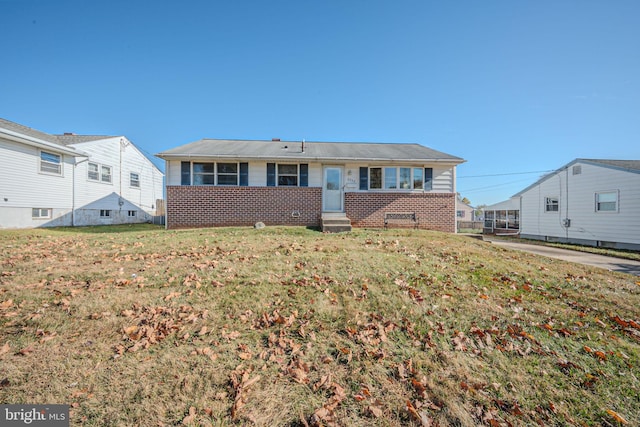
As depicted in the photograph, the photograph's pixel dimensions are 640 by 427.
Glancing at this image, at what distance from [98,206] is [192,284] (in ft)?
54.2

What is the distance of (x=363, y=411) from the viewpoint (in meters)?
2.21

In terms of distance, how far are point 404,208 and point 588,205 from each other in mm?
11309

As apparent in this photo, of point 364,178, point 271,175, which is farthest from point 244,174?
point 364,178

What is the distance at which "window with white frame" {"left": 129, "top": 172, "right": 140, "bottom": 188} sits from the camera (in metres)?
19.0

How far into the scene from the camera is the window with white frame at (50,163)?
43.4 feet

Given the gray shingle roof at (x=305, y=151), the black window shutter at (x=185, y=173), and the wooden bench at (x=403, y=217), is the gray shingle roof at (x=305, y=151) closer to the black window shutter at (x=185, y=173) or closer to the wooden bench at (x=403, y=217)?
the black window shutter at (x=185, y=173)

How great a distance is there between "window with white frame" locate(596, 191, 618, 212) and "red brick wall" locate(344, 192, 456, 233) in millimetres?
8704

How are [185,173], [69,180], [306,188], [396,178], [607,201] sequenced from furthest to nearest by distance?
[69,180] → [607,201] → [396,178] → [306,188] → [185,173]

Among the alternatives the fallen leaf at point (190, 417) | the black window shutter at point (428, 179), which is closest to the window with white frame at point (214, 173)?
the black window shutter at point (428, 179)

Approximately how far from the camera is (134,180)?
19391mm

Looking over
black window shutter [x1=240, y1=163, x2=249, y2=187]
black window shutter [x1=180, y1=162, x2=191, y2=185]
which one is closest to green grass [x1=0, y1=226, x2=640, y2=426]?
black window shutter [x1=180, y1=162, x2=191, y2=185]

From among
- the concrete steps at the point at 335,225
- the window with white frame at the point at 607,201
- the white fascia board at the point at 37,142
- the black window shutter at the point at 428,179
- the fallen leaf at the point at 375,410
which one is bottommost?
the fallen leaf at the point at 375,410

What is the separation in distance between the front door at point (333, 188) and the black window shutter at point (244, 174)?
3844mm

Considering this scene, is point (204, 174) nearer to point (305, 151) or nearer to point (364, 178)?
point (305, 151)
